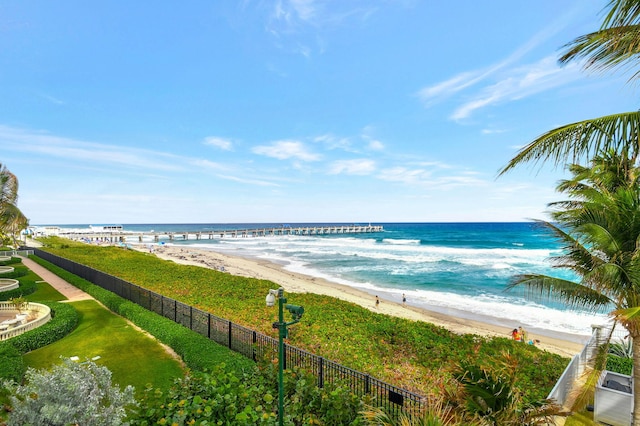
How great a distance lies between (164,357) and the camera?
1085 centimetres

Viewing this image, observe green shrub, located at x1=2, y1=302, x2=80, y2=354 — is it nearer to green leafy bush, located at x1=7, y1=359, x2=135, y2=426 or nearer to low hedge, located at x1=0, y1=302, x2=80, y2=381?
low hedge, located at x1=0, y1=302, x2=80, y2=381

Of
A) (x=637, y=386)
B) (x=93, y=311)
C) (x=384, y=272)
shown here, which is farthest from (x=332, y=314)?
(x=384, y=272)

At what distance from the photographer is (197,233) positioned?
363 ft

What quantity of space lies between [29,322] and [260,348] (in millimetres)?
10338

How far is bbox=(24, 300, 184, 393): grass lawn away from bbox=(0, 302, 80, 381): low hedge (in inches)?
→ 10.6

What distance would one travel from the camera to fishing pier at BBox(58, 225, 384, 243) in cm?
10161

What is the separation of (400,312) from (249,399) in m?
19.2

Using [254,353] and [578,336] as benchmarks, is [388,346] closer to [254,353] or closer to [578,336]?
[254,353]

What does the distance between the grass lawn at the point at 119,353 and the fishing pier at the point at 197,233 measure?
3739 inches

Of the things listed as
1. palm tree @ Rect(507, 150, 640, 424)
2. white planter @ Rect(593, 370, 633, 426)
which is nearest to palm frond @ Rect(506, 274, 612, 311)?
palm tree @ Rect(507, 150, 640, 424)

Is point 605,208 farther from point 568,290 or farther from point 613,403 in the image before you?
point 613,403

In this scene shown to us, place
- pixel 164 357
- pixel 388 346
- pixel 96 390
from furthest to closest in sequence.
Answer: pixel 388 346
pixel 164 357
pixel 96 390

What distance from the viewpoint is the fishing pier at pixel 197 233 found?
101613 mm

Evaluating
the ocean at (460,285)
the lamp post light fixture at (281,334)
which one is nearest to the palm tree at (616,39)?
the ocean at (460,285)
